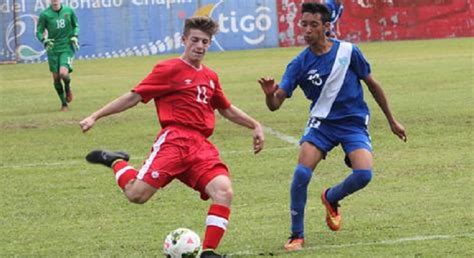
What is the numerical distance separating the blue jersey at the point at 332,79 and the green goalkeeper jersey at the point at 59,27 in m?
12.9

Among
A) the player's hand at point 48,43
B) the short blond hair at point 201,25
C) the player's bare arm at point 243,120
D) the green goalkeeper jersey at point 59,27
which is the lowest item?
the player's hand at point 48,43

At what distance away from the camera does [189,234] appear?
779 centimetres

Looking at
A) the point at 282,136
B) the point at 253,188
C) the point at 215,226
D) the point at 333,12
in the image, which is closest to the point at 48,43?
the point at 282,136

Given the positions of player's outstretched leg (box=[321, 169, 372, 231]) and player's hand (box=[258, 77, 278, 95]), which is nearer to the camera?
player's hand (box=[258, 77, 278, 95])

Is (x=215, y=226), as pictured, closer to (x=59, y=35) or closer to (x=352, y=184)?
(x=352, y=184)

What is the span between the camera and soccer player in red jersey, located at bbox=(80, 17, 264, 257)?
26.6 feet

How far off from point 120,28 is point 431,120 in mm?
22470

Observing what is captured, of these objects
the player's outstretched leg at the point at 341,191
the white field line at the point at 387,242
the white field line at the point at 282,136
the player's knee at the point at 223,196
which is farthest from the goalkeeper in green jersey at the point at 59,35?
the player's knee at the point at 223,196

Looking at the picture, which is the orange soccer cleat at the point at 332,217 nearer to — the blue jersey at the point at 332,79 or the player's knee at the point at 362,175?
the player's knee at the point at 362,175

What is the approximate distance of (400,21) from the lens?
131 feet

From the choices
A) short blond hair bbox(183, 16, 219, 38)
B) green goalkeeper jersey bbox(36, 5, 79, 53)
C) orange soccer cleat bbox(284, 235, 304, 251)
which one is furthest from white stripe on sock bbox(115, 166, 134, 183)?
green goalkeeper jersey bbox(36, 5, 79, 53)

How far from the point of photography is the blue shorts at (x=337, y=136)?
885 centimetres

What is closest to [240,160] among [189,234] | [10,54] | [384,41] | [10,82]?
[189,234]

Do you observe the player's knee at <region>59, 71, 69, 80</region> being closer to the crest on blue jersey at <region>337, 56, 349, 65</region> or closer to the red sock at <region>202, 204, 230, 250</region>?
the crest on blue jersey at <region>337, 56, 349, 65</region>
